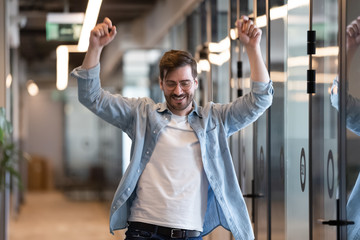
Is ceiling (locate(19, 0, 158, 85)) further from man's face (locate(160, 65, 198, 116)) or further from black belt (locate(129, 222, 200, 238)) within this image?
black belt (locate(129, 222, 200, 238))

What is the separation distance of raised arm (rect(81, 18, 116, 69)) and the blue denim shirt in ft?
0.10

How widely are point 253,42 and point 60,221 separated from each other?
9.70 metres

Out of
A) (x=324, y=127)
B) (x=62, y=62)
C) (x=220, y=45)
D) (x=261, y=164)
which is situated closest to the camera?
(x=324, y=127)

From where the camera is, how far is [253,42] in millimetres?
2586

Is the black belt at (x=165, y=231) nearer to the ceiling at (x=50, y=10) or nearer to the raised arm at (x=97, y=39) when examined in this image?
the raised arm at (x=97, y=39)

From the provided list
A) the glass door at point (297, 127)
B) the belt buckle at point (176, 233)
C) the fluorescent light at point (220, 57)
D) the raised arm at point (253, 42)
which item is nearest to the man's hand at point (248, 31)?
the raised arm at point (253, 42)

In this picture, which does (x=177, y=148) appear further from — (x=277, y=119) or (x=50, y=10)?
(x=50, y=10)

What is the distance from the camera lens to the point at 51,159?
2236 centimetres

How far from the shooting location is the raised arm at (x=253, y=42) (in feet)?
8.38

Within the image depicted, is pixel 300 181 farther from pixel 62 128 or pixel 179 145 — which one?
pixel 62 128

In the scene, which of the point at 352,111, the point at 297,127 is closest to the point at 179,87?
the point at 352,111

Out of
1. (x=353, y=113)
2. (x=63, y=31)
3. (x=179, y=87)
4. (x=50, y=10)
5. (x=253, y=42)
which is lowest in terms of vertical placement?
(x=353, y=113)

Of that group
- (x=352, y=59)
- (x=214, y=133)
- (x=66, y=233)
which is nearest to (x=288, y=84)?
(x=352, y=59)

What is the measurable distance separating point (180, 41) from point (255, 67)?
219 inches
